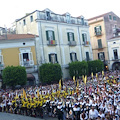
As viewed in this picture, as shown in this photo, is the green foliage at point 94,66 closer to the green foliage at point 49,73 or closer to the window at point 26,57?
the green foliage at point 49,73

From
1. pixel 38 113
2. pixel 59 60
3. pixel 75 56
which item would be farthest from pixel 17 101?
pixel 75 56

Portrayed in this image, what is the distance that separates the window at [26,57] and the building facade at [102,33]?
1739cm

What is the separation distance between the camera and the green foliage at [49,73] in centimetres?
2647

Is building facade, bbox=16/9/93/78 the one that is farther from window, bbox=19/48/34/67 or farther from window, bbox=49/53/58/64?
window, bbox=19/48/34/67

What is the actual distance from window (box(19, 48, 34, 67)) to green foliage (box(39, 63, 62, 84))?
161 centimetres

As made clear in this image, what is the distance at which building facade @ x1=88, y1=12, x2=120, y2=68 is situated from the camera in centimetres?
3997

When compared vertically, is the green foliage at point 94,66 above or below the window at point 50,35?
below

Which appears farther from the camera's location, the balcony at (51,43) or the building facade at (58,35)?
the balcony at (51,43)

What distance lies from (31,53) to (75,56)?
27.1 feet

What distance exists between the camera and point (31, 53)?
1096 inches

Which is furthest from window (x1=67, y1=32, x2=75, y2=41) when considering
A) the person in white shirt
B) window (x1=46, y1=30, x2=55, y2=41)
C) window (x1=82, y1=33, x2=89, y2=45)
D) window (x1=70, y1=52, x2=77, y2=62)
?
the person in white shirt

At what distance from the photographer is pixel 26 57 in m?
27.6

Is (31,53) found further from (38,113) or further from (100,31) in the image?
(100,31)

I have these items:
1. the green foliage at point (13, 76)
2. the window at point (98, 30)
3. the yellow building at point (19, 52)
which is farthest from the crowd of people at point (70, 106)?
the window at point (98, 30)
